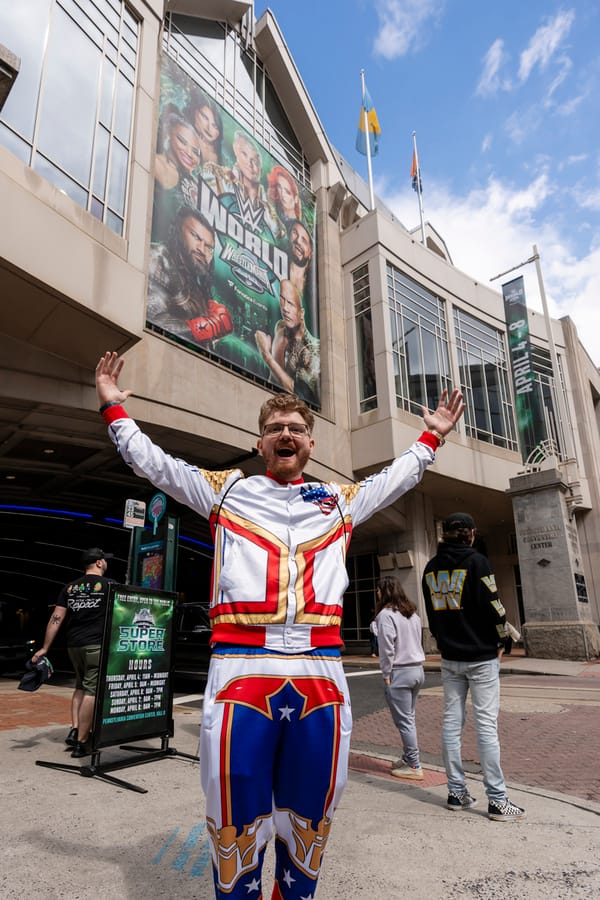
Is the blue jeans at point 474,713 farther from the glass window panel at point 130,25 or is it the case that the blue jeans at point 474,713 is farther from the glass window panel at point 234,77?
the glass window panel at point 234,77

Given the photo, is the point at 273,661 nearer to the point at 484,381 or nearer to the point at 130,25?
the point at 130,25

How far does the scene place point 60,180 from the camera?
11328 millimetres

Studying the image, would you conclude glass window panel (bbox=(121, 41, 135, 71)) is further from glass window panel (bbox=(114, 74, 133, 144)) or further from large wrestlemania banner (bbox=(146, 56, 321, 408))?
large wrestlemania banner (bbox=(146, 56, 321, 408))

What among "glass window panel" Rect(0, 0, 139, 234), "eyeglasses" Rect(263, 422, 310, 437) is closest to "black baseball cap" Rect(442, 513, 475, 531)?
"eyeglasses" Rect(263, 422, 310, 437)

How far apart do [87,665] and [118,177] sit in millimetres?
10988

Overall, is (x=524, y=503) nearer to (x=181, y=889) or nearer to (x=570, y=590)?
(x=570, y=590)

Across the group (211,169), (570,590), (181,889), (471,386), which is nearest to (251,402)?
(211,169)

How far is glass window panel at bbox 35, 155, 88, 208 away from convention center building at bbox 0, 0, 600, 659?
0.11ft

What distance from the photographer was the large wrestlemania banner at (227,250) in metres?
15.9

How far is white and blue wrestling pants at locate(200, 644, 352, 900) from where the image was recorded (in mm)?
1807

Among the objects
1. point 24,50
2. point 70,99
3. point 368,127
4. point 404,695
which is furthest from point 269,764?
point 368,127

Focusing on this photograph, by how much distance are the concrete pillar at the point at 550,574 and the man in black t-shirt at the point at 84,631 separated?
47.1 ft

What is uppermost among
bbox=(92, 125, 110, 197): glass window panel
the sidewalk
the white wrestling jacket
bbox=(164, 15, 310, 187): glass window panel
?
bbox=(164, 15, 310, 187): glass window panel

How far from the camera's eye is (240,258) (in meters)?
18.1
